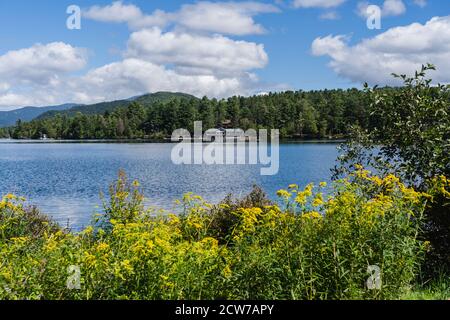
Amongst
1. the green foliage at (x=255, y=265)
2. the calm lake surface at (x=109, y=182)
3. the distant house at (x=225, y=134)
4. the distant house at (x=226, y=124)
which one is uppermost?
the distant house at (x=226, y=124)

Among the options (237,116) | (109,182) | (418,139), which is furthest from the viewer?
(237,116)

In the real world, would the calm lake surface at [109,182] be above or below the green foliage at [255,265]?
below

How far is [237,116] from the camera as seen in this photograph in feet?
574

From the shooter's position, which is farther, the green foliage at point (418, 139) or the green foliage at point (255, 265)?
the green foliage at point (418, 139)

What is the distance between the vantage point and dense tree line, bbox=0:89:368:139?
503 feet

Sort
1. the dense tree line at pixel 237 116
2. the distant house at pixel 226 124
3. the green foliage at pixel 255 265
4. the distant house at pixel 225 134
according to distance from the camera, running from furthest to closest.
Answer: the distant house at pixel 226 124, the distant house at pixel 225 134, the dense tree line at pixel 237 116, the green foliage at pixel 255 265

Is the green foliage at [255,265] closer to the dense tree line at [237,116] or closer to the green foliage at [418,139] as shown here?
the green foliage at [418,139]

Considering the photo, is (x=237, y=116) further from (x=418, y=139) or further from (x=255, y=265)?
(x=255, y=265)

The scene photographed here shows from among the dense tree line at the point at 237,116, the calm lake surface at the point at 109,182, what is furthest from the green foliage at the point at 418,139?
the dense tree line at the point at 237,116

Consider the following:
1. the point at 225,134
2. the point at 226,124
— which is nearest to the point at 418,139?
the point at 225,134

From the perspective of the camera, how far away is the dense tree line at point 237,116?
15325 cm

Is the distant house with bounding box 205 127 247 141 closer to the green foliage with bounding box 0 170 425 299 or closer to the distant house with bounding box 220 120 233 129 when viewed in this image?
the distant house with bounding box 220 120 233 129

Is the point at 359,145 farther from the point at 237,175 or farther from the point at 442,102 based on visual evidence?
the point at 237,175

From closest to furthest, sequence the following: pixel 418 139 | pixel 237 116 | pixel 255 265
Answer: pixel 255 265 → pixel 418 139 → pixel 237 116
